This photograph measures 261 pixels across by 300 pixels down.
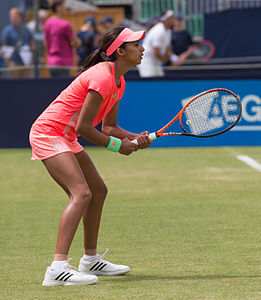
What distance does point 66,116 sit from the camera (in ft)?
16.6

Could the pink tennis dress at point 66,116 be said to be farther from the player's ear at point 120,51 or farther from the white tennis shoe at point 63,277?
the white tennis shoe at point 63,277

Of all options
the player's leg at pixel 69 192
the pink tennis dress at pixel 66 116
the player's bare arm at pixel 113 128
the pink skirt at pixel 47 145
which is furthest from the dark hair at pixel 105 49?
the player's leg at pixel 69 192

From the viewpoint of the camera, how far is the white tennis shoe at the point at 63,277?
484 centimetres

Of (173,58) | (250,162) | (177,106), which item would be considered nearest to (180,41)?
(173,58)

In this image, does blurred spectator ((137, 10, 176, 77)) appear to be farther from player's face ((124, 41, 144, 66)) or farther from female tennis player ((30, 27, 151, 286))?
player's face ((124, 41, 144, 66))

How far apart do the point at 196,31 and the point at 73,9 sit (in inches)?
154

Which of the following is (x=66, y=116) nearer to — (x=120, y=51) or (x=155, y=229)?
(x=120, y=51)

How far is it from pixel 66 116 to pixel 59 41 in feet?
29.9

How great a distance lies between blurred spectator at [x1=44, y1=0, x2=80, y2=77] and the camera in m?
13.8

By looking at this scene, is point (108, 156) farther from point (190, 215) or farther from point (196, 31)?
point (196, 31)

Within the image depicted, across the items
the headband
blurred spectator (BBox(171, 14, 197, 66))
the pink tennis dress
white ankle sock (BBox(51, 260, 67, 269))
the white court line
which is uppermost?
Result: the headband

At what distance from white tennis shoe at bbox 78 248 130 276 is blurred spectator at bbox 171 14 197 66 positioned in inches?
500

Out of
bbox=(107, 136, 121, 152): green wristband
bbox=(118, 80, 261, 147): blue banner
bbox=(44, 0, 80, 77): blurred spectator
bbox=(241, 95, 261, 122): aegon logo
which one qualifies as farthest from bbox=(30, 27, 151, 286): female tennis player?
bbox=(44, 0, 80, 77): blurred spectator

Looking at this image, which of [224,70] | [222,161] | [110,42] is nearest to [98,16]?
[224,70]
